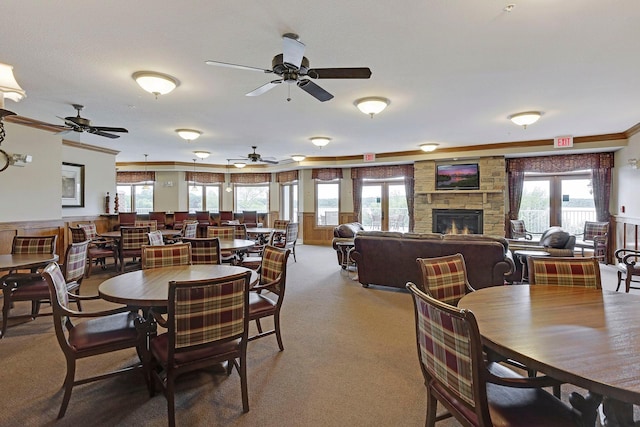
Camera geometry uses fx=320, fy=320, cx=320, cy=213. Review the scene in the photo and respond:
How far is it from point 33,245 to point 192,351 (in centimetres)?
342

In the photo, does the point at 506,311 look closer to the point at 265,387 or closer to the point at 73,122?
the point at 265,387

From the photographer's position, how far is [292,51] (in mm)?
2473

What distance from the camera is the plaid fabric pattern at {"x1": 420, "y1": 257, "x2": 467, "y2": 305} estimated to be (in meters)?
2.28

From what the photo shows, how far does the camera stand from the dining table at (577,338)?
1076 mm

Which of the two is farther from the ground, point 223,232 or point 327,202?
point 327,202

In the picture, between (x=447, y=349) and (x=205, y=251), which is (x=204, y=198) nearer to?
(x=205, y=251)

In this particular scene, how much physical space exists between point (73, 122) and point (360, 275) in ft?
15.2

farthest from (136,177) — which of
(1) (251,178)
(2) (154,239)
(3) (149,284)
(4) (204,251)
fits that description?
(3) (149,284)

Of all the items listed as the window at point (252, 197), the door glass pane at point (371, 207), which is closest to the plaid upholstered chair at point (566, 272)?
the door glass pane at point (371, 207)

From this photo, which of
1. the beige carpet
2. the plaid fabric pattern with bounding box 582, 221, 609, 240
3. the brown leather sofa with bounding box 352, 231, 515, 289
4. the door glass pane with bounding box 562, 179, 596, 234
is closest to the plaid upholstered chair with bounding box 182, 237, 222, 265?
the beige carpet

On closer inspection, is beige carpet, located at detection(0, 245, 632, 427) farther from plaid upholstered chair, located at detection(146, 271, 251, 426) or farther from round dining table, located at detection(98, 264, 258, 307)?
round dining table, located at detection(98, 264, 258, 307)

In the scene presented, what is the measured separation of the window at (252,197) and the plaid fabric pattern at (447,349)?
33.6 feet

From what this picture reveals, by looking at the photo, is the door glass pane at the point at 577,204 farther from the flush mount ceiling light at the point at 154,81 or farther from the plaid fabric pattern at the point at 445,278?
the flush mount ceiling light at the point at 154,81

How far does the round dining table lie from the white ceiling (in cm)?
198
